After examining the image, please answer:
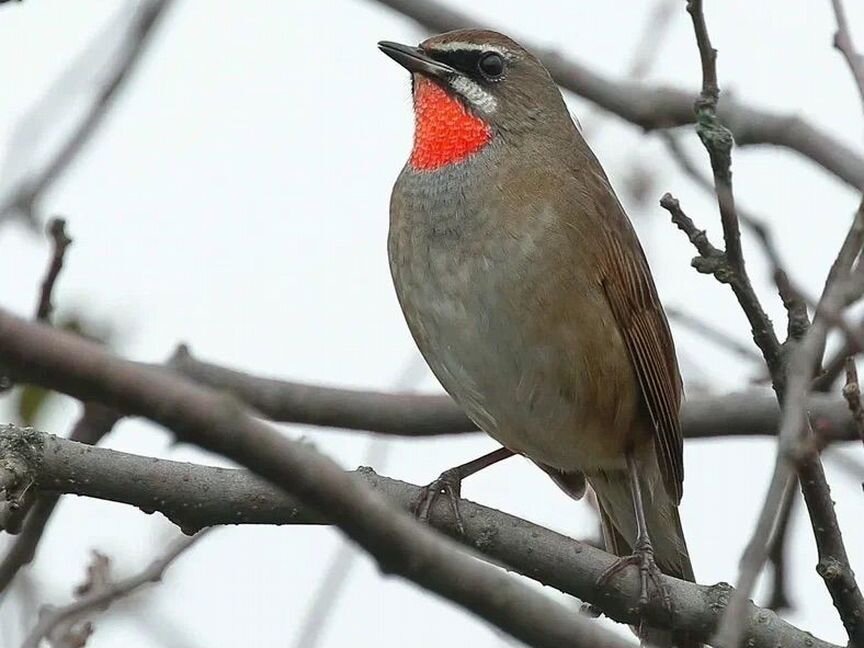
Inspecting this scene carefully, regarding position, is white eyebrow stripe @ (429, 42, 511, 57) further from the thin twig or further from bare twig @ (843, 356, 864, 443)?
bare twig @ (843, 356, 864, 443)

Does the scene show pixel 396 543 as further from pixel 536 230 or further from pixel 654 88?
pixel 654 88

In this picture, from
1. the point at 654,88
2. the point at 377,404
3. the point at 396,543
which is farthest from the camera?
the point at 654,88

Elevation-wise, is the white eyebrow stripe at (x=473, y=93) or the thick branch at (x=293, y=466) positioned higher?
the white eyebrow stripe at (x=473, y=93)

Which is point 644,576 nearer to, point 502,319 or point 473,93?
point 502,319

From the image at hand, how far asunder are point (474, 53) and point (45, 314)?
2.46m

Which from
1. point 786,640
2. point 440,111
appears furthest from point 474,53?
point 786,640

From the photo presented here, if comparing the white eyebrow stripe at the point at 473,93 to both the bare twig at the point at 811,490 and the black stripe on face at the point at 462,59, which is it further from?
the bare twig at the point at 811,490

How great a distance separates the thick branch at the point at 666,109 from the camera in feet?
20.8

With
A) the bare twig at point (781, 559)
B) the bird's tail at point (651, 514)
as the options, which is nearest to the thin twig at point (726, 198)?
the bare twig at point (781, 559)

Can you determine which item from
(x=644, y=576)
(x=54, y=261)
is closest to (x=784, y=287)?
(x=644, y=576)

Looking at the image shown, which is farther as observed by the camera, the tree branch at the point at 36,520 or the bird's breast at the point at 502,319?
the bird's breast at the point at 502,319

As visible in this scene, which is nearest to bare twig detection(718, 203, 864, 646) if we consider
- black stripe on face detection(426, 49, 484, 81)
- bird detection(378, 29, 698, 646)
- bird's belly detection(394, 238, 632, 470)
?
bird detection(378, 29, 698, 646)

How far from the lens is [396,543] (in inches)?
89.7

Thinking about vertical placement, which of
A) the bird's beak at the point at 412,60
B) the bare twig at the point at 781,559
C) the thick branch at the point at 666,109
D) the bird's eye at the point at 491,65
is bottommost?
the bare twig at the point at 781,559
